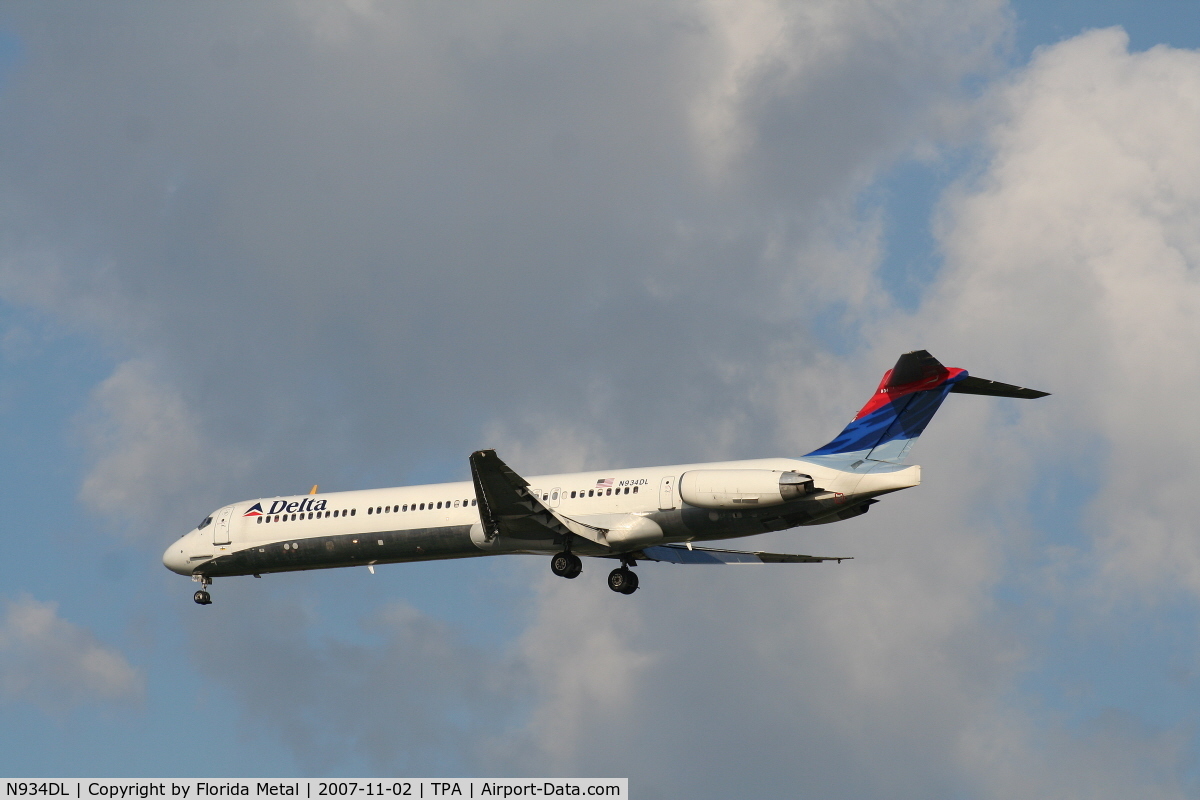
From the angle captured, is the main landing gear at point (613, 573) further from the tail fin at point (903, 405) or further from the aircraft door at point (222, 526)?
the aircraft door at point (222, 526)

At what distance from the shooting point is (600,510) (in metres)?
35.3

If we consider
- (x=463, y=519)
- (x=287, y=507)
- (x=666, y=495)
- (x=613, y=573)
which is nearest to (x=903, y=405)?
(x=666, y=495)

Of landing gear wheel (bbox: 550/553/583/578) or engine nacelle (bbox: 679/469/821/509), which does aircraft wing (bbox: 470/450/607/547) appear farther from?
engine nacelle (bbox: 679/469/821/509)

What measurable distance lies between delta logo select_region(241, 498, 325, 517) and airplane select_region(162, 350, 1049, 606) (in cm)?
4

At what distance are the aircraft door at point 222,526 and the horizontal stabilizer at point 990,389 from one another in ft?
66.8

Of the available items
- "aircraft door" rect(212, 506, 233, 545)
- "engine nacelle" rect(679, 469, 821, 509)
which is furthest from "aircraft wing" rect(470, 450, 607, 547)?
"aircraft door" rect(212, 506, 233, 545)

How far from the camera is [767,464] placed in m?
33.8

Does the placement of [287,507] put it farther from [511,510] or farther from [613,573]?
[613,573]

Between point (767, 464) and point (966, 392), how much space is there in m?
4.82

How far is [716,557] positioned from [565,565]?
6106 mm

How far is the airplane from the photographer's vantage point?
32.6m

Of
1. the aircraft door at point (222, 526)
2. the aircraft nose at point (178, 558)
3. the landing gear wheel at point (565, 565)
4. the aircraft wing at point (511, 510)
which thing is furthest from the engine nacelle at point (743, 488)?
the aircraft nose at point (178, 558)

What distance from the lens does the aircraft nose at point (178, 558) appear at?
4125cm

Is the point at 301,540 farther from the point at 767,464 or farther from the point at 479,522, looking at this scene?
the point at 767,464
